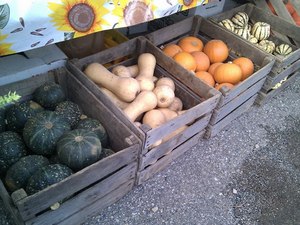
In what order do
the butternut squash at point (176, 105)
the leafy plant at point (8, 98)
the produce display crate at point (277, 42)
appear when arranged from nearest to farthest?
the leafy plant at point (8, 98) < the butternut squash at point (176, 105) < the produce display crate at point (277, 42)

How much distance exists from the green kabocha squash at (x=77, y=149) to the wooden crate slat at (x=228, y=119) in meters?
1.11

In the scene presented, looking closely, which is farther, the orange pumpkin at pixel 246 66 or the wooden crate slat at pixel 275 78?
the wooden crate slat at pixel 275 78

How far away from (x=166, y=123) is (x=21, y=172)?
0.88 m

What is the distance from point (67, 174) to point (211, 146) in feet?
4.39

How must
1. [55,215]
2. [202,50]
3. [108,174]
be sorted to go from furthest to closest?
[202,50], [108,174], [55,215]

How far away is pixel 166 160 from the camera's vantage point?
2.31 meters

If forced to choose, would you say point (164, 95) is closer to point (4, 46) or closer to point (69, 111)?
point (69, 111)

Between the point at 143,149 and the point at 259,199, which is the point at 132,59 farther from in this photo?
the point at 259,199

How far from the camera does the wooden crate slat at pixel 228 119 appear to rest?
8.54ft

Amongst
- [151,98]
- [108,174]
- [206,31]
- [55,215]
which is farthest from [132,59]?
[55,215]

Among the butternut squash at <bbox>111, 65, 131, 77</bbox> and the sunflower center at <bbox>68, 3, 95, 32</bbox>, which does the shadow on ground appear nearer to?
the butternut squash at <bbox>111, 65, 131, 77</bbox>

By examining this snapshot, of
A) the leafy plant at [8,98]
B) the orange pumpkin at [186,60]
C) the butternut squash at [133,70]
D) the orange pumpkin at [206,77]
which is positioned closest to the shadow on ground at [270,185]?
the orange pumpkin at [206,77]

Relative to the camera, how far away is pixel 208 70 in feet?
9.30

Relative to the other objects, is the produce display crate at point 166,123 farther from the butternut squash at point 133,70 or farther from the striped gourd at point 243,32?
the striped gourd at point 243,32
